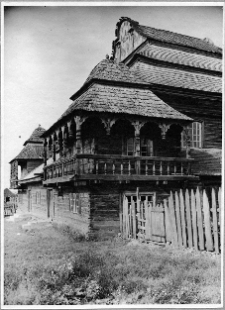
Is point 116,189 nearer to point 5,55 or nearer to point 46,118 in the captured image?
point 46,118

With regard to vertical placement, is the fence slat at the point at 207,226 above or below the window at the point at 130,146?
below

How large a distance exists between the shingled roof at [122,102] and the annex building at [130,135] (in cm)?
3

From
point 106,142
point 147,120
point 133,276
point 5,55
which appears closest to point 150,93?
point 147,120

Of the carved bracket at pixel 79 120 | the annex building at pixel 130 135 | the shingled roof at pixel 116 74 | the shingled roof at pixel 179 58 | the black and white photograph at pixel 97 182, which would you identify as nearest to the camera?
the black and white photograph at pixel 97 182

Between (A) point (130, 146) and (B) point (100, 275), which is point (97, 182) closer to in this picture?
(A) point (130, 146)

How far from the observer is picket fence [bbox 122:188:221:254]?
7777mm

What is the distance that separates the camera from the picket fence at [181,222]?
778 cm

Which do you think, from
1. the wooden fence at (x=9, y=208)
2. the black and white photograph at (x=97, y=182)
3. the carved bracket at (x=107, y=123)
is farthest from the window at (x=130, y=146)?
the wooden fence at (x=9, y=208)

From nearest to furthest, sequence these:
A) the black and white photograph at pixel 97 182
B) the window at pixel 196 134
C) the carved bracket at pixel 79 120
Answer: the black and white photograph at pixel 97 182, the carved bracket at pixel 79 120, the window at pixel 196 134

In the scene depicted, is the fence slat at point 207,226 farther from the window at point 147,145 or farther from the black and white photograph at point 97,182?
the window at point 147,145

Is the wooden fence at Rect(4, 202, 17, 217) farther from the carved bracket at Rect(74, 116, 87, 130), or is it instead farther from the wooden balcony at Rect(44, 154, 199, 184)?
the carved bracket at Rect(74, 116, 87, 130)

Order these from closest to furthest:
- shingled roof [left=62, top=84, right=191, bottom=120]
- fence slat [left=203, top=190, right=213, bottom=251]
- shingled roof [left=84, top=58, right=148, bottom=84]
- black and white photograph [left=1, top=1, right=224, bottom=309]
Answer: black and white photograph [left=1, top=1, right=224, bottom=309] < fence slat [left=203, top=190, right=213, bottom=251] < shingled roof [left=62, top=84, right=191, bottom=120] < shingled roof [left=84, top=58, right=148, bottom=84]

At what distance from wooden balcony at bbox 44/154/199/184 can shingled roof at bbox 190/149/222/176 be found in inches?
33.0

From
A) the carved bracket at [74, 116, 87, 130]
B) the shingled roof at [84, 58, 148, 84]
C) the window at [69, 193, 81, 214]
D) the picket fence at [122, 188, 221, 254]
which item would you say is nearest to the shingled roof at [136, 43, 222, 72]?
the shingled roof at [84, 58, 148, 84]
